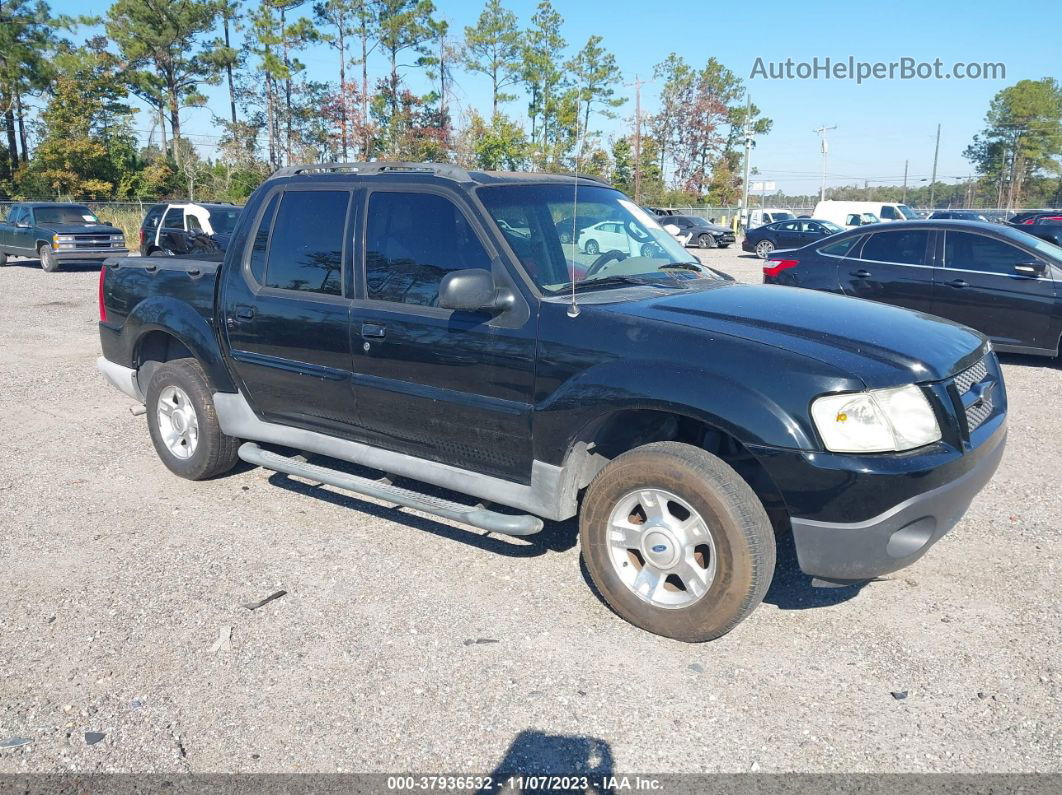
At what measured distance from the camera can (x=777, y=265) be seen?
10875mm

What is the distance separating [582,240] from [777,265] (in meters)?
7.07

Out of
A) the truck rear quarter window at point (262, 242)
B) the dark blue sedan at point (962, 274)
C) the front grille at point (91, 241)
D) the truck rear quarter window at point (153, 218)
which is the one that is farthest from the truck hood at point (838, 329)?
the front grille at point (91, 241)

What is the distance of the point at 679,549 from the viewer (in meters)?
3.63

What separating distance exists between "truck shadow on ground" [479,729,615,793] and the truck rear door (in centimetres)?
229

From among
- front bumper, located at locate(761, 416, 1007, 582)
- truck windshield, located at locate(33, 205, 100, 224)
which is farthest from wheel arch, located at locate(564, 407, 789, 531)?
truck windshield, located at locate(33, 205, 100, 224)

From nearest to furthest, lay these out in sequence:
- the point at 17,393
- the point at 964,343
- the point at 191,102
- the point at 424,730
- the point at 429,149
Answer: the point at 424,730 < the point at 964,343 < the point at 17,393 < the point at 429,149 < the point at 191,102

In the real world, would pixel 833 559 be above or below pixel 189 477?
above

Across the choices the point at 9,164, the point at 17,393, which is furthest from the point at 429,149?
the point at 17,393

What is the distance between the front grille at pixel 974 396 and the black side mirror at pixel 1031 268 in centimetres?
601

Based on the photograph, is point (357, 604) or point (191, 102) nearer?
point (357, 604)

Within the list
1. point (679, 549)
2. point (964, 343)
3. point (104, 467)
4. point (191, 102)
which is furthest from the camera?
point (191, 102)

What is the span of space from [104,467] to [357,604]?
3047 millimetres

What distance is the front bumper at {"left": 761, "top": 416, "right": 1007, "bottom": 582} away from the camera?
3281 millimetres

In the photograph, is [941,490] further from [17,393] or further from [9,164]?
[9,164]
